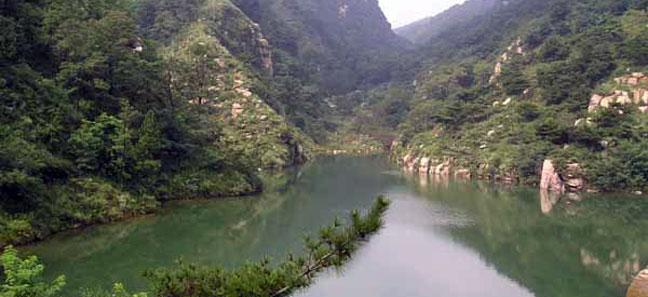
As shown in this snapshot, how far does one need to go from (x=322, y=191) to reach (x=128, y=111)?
15974 mm

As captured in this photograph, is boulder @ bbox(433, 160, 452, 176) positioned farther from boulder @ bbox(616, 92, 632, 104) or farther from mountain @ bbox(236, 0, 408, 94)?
mountain @ bbox(236, 0, 408, 94)

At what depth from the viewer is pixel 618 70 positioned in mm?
45531

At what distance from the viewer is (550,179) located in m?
40.2

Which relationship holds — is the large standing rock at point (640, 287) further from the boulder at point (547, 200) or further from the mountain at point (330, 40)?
the mountain at point (330, 40)

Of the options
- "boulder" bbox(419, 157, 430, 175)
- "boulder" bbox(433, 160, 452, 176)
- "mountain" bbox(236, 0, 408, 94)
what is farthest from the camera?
"mountain" bbox(236, 0, 408, 94)

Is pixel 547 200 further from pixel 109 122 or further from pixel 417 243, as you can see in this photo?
pixel 109 122

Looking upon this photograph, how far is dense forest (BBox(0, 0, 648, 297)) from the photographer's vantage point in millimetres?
24406

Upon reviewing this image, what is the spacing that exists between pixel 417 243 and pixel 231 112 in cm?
2668

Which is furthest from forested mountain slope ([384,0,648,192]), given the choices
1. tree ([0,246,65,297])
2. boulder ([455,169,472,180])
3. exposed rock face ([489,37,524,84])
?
tree ([0,246,65,297])

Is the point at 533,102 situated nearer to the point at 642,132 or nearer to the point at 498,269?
the point at 642,132

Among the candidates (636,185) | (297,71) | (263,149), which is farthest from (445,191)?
(297,71)

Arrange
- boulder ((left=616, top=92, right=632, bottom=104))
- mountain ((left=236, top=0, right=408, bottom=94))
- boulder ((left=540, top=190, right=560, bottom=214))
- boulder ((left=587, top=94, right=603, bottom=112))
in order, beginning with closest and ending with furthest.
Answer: boulder ((left=540, top=190, right=560, bottom=214)), boulder ((left=616, top=92, right=632, bottom=104)), boulder ((left=587, top=94, right=603, bottom=112)), mountain ((left=236, top=0, right=408, bottom=94))

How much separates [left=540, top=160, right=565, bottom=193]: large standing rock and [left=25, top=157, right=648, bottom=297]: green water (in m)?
1.56

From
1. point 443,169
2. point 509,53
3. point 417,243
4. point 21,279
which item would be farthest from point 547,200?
point 509,53
